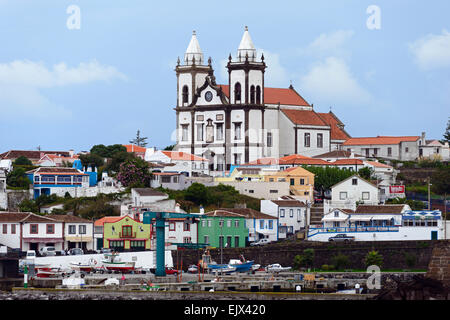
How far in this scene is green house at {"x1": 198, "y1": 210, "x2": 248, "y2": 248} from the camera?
88.8 m

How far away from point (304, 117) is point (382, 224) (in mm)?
28873

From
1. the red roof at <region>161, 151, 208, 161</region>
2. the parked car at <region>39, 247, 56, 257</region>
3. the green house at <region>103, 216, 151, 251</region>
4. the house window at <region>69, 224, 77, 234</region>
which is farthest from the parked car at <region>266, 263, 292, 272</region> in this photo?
the red roof at <region>161, 151, 208, 161</region>

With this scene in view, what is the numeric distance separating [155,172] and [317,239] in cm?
1602

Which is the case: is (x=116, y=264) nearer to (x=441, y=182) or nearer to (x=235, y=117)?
(x=441, y=182)

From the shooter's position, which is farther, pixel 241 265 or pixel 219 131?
pixel 219 131

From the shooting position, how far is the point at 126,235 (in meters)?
87.7

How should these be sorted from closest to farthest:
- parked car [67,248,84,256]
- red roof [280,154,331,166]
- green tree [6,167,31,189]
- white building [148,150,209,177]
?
parked car [67,248,84,256] < green tree [6,167,31,189] < white building [148,150,209,177] < red roof [280,154,331,166]

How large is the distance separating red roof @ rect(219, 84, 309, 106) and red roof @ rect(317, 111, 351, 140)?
2576 millimetres

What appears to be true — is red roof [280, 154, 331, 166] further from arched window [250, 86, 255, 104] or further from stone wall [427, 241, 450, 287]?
stone wall [427, 241, 450, 287]

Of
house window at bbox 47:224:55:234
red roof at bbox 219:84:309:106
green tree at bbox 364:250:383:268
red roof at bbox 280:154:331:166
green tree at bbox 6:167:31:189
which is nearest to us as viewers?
green tree at bbox 364:250:383:268

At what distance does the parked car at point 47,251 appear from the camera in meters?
83.9

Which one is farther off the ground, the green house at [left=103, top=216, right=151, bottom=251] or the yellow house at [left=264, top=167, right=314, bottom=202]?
the yellow house at [left=264, top=167, right=314, bottom=202]

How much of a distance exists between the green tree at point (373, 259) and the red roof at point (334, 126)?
118ft

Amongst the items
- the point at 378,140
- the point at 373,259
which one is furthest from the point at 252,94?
the point at 373,259
